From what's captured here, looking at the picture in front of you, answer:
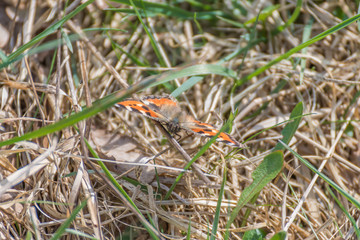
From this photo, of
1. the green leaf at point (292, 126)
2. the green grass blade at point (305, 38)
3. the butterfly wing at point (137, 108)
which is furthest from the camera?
the green grass blade at point (305, 38)

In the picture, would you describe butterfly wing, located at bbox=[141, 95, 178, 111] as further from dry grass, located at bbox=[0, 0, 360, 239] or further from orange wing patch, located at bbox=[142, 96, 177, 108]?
dry grass, located at bbox=[0, 0, 360, 239]

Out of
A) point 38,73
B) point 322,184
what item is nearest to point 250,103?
point 322,184

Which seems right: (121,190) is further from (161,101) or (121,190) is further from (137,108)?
(161,101)

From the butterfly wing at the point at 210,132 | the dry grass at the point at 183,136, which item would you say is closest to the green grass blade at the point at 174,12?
the dry grass at the point at 183,136

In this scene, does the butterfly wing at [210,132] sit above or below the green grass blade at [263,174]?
above

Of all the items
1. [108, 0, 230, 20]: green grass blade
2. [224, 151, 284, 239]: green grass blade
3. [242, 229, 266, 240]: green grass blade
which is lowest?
[242, 229, 266, 240]: green grass blade

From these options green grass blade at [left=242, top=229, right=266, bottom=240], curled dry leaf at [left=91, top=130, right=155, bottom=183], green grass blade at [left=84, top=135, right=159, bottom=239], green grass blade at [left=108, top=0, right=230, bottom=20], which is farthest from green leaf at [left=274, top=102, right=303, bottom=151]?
green grass blade at [left=108, top=0, right=230, bottom=20]

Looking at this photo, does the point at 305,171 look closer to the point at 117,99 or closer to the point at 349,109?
the point at 349,109

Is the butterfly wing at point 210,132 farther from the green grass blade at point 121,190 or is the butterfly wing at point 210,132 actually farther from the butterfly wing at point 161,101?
the green grass blade at point 121,190
